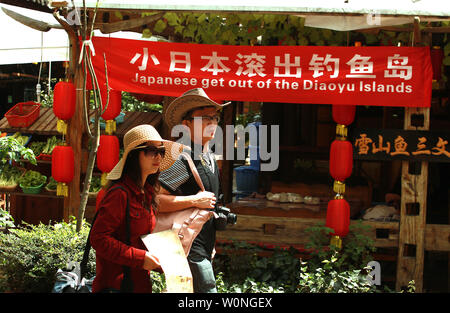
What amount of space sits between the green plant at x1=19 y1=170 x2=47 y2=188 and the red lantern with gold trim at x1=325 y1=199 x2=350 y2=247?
197 inches

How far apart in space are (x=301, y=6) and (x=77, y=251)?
→ 13.3 ft

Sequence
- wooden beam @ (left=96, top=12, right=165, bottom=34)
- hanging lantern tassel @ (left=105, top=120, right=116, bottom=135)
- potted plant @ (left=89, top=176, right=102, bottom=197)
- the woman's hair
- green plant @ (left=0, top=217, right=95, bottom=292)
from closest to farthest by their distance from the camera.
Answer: the woman's hair
green plant @ (left=0, top=217, right=95, bottom=292)
wooden beam @ (left=96, top=12, right=165, bottom=34)
hanging lantern tassel @ (left=105, top=120, right=116, bottom=135)
potted plant @ (left=89, top=176, right=102, bottom=197)

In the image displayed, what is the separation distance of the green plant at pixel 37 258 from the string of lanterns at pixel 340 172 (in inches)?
129

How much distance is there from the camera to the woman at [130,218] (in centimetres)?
353

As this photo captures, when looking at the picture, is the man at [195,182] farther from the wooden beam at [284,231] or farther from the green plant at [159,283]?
the wooden beam at [284,231]

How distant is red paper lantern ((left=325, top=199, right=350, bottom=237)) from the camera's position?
7.41m

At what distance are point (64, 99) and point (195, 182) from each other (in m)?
4.04

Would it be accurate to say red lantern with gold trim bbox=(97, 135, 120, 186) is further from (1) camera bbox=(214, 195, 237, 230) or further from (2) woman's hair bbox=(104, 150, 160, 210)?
(2) woman's hair bbox=(104, 150, 160, 210)

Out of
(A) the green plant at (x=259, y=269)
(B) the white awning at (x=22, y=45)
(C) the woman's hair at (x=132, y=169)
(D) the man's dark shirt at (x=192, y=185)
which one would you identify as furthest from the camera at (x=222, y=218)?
(B) the white awning at (x=22, y=45)

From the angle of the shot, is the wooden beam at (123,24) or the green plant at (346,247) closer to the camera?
the green plant at (346,247)

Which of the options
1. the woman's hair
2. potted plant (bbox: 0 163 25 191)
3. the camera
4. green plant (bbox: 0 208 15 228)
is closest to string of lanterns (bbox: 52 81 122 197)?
green plant (bbox: 0 208 15 228)

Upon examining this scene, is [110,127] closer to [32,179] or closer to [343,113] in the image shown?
[32,179]

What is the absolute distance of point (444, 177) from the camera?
469 inches

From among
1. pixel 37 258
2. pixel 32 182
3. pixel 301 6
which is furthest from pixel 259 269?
pixel 32 182
